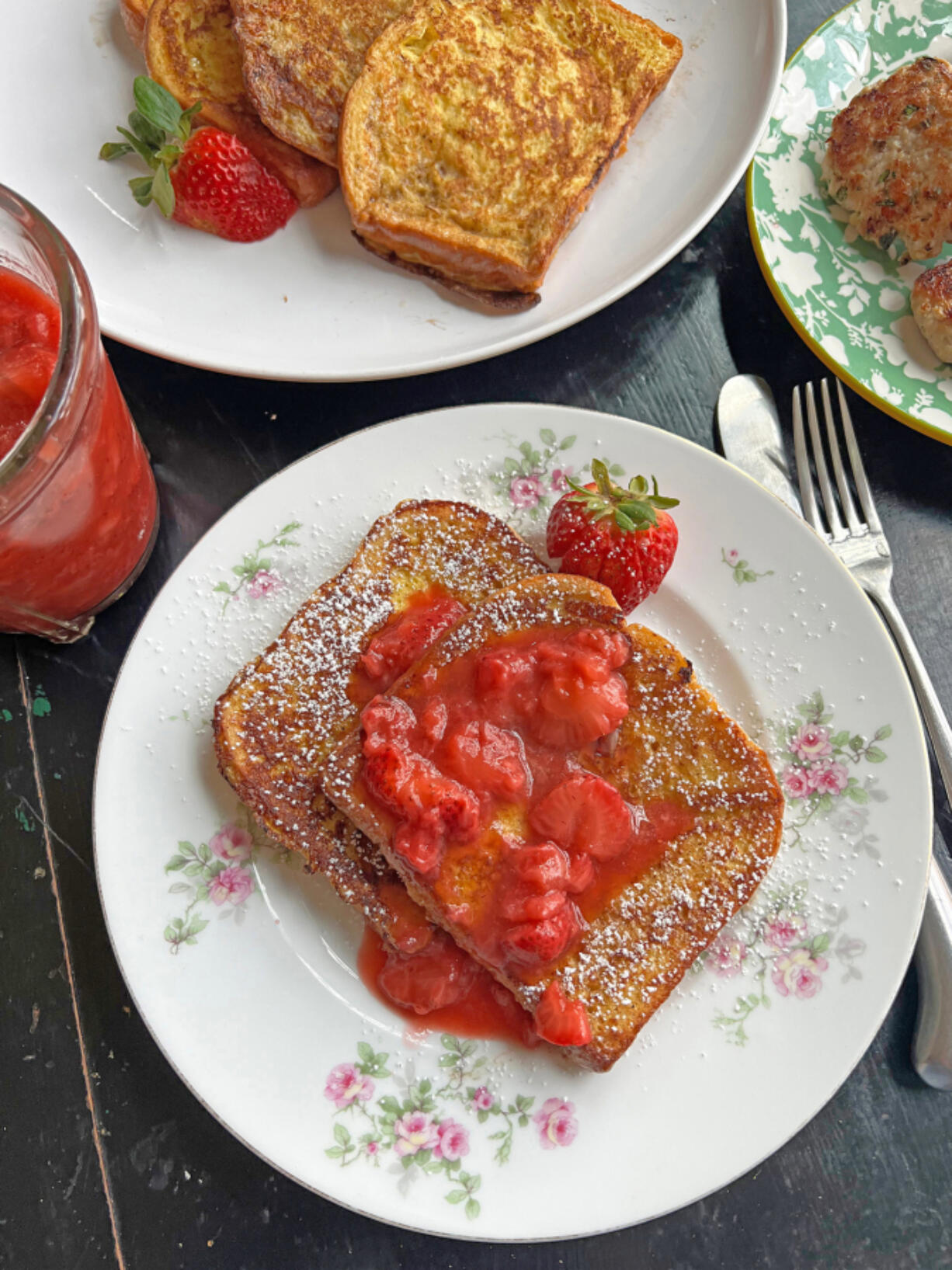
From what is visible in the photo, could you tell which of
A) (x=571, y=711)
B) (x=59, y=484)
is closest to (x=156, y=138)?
(x=59, y=484)

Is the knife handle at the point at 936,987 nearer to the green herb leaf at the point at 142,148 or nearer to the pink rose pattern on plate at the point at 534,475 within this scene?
the pink rose pattern on plate at the point at 534,475

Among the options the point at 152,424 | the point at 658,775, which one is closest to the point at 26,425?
the point at 152,424

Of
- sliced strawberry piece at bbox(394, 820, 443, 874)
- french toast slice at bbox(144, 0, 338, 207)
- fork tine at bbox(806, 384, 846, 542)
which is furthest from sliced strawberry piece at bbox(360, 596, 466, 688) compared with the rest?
french toast slice at bbox(144, 0, 338, 207)

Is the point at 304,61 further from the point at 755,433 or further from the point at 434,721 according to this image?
the point at 434,721

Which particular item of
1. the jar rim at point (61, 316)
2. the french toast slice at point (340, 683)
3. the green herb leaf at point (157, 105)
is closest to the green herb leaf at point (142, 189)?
the green herb leaf at point (157, 105)

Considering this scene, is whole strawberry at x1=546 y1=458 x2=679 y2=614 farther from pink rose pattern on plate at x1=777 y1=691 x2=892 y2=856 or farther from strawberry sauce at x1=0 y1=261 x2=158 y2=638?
strawberry sauce at x1=0 y1=261 x2=158 y2=638

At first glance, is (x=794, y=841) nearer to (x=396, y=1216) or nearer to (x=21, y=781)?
(x=396, y=1216)
